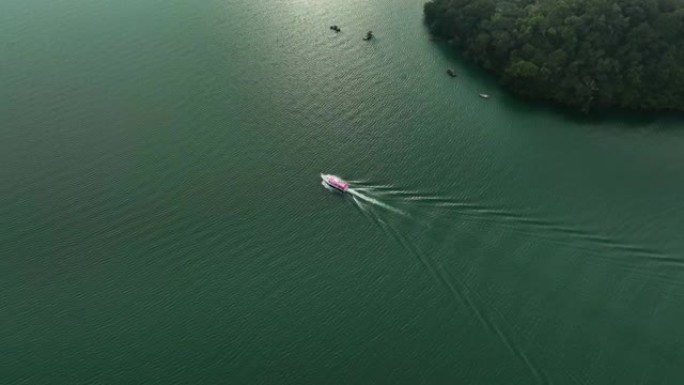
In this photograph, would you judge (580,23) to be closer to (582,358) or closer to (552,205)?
(552,205)

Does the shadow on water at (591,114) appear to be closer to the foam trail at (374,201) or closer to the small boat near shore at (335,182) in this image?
the foam trail at (374,201)

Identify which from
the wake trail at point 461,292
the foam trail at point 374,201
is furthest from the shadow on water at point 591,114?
the wake trail at point 461,292

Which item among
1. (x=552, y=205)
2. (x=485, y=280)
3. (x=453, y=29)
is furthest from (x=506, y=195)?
(x=453, y=29)

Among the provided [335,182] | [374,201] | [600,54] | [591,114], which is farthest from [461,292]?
[600,54]

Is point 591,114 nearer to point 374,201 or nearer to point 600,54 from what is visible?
point 600,54

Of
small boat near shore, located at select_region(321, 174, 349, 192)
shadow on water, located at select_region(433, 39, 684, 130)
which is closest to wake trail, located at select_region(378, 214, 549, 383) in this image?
small boat near shore, located at select_region(321, 174, 349, 192)

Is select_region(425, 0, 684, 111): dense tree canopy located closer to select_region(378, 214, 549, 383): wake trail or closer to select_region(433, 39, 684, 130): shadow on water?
select_region(433, 39, 684, 130): shadow on water
